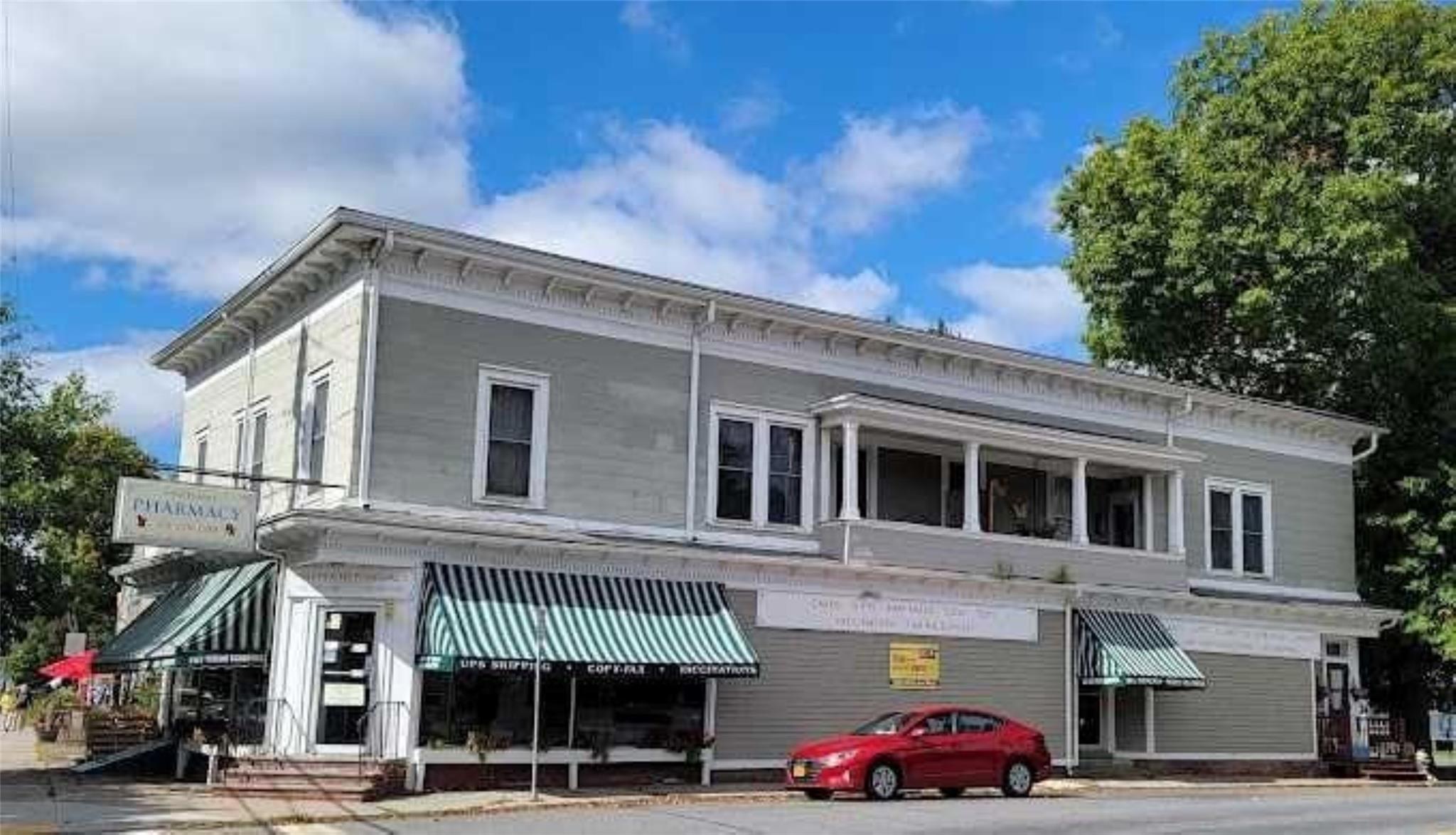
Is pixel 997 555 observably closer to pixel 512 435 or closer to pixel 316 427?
pixel 512 435

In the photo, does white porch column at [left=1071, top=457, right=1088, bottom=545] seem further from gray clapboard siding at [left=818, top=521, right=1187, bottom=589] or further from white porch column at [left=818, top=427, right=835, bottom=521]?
white porch column at [left=818, top=427, right=835, bottom=521]

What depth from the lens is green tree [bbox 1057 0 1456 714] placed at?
115 ft

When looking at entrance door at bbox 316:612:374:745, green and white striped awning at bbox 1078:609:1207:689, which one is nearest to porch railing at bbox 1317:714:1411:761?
green and white striped awning at bbox 1078:609:1207:689

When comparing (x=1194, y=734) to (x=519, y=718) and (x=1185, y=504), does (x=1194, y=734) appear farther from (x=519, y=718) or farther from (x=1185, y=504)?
(x=519, y=718)

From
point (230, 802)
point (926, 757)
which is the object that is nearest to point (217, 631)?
point (230, 802)

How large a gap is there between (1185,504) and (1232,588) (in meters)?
2.14

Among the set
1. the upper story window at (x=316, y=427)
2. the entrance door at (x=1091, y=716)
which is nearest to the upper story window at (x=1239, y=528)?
the entrance door at (x=1091, y=716)

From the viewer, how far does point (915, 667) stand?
26.4 metres

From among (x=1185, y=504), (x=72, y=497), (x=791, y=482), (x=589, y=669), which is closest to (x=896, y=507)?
(x=791, y=482)

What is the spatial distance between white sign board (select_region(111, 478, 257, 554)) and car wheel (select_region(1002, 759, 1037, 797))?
12.1 metres

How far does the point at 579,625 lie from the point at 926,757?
559 centimetres

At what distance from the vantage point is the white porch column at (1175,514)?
99.7 ft

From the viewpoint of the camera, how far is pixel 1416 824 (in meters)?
18.9

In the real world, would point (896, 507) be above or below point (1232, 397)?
below
